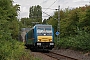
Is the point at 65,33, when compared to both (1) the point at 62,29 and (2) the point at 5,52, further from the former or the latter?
(2) the point at 5,52

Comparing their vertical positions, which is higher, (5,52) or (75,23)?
(75,23)

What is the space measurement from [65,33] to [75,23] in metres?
3.92

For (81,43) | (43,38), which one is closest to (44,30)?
(43,38)

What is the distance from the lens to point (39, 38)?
104 ft

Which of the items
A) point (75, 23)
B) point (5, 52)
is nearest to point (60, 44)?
point (75, 23)

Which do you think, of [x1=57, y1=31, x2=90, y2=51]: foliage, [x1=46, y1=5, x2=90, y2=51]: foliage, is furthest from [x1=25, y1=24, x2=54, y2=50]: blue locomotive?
[x1=46, y1=5, x2=90, y2=51]: foliage

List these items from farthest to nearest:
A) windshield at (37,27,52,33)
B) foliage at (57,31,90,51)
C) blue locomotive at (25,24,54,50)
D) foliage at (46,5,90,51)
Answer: windshield at (37,27,52,33) → blue locomotive at (25,24,54,50) → foliage at (46,5,90,51) → foliage at (57,31,90,51)

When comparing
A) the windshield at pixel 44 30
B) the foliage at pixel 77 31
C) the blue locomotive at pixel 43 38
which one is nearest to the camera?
the foliage at pixel 77 31

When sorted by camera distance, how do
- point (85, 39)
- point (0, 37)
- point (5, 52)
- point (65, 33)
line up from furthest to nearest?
point (65, 33), point (85, 39), point (0, 37), point (5, 52)

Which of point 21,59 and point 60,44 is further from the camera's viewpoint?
point 60,44

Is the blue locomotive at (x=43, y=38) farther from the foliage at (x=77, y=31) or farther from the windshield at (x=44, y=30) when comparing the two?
the foliage at (x=77, y=31)

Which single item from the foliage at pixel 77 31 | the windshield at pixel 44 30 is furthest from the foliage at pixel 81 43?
the windshield at pixel 44 30

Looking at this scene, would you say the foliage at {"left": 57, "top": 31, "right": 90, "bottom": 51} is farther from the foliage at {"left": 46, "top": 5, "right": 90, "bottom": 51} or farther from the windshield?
the windshield

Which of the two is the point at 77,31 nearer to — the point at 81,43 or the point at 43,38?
the point at 81,43
